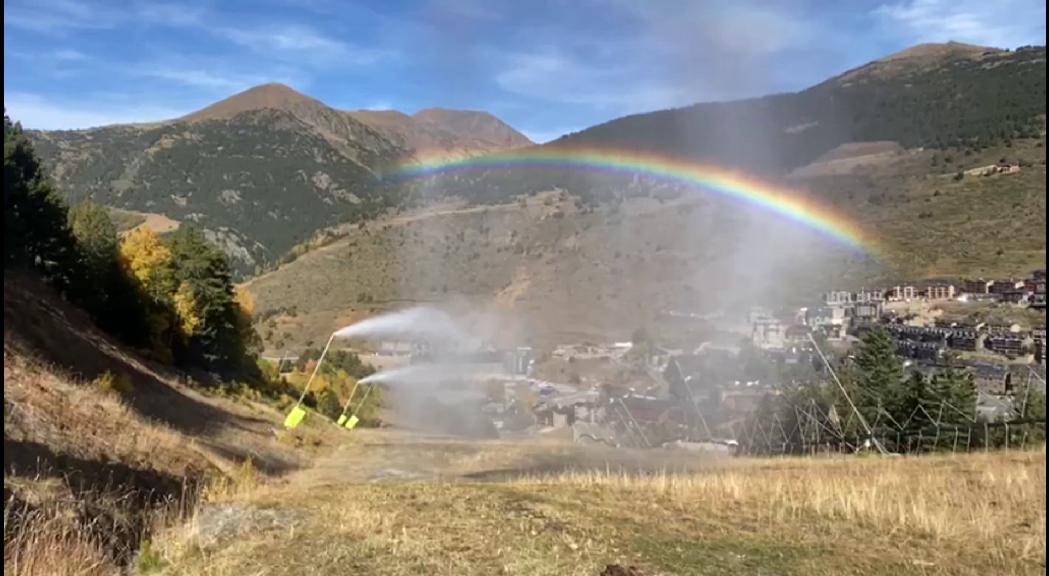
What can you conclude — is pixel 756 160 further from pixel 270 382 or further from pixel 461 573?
pixel 461 573

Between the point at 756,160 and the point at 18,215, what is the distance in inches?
2845

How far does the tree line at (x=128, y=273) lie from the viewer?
34531mm

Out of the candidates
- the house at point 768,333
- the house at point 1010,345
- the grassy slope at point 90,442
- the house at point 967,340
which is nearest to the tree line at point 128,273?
the grassy slope at point 90,442

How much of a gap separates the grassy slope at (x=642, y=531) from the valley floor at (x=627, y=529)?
0.7 inches

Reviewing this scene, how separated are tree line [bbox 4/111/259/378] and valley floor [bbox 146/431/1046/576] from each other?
28.7 m

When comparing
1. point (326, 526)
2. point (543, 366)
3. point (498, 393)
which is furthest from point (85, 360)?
point (543, 366)

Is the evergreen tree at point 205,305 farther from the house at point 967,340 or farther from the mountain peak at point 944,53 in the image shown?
the mountain peak at point 944,53

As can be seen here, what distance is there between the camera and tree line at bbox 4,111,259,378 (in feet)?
113

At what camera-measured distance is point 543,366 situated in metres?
62.2

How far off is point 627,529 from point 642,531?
0.12m

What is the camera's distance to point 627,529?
6.67 m

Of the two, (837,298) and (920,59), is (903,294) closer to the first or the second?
(837,298)

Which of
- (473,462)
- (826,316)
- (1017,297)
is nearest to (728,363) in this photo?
(826,316)

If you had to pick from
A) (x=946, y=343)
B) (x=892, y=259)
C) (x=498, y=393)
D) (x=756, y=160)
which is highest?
(x=756, y=160)
